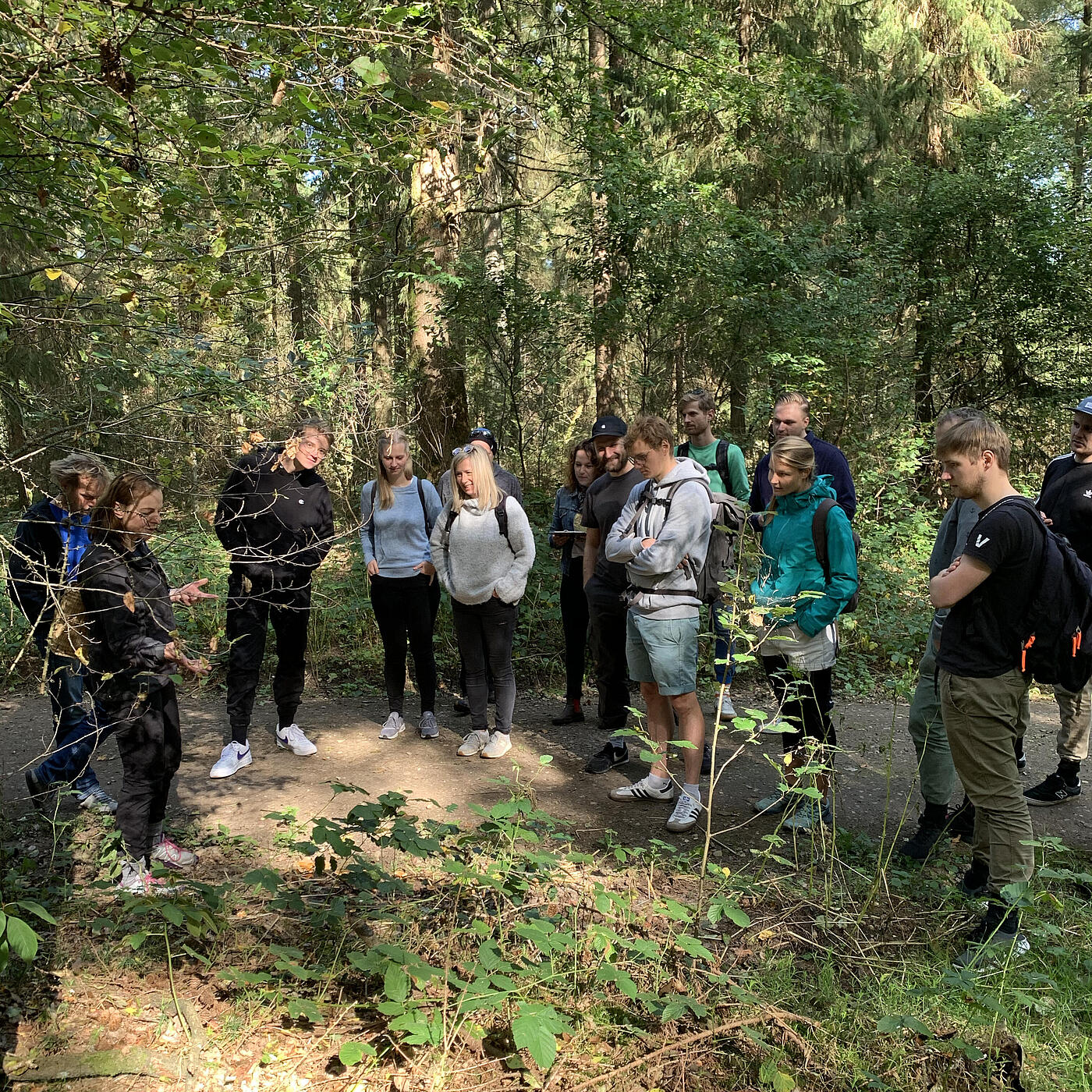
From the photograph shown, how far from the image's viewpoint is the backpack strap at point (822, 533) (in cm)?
459

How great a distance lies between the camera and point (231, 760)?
5.70m

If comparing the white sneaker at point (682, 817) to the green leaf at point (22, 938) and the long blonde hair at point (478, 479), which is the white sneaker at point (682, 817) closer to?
the long blonde hair at point (478, 479)

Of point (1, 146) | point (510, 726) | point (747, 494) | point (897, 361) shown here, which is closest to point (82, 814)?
point (510, 726)

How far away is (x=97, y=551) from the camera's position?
13.1 ft

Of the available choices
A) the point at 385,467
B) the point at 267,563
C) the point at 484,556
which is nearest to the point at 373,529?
the point at 385,467

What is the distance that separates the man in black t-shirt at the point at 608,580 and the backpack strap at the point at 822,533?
4.78ft

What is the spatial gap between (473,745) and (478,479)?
74.4 inches

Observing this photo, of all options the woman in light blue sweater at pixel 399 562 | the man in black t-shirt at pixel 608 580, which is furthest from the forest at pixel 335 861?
the woman in light blue sweater at pixel 399 562

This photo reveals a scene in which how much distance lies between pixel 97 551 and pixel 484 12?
9988mm

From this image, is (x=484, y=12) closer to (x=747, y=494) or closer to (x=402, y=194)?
(x=402, y=194)

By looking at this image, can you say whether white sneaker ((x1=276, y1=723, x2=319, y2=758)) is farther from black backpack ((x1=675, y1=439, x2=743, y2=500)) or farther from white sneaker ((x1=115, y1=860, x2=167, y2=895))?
black backpack ((x1=675, y1=439, x2=743, y2=500))

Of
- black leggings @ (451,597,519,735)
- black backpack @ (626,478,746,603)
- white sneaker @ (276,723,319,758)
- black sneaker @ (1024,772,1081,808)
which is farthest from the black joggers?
black sneaker @ (1024,772,1081,808)

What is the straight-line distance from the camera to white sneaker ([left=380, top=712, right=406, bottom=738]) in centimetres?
642

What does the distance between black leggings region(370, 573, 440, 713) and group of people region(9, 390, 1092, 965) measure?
19mm
